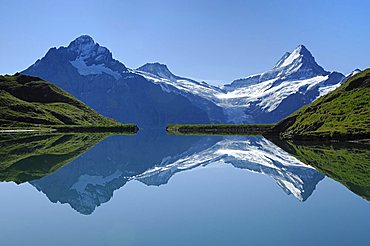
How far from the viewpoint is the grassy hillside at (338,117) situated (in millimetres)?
96975

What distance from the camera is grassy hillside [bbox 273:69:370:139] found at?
96975mm

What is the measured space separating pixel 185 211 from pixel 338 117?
9862cm

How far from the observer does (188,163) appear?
56.8 meters

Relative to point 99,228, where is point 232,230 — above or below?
below

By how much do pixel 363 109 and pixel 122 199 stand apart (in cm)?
10071

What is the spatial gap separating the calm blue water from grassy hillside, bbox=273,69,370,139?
203ft

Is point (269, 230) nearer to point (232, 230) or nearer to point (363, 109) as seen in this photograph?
point (232, 230)

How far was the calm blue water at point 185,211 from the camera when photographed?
1786 centimetres

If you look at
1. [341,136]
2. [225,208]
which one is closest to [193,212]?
[225,208]

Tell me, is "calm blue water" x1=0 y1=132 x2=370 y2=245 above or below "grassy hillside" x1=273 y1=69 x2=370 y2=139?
below

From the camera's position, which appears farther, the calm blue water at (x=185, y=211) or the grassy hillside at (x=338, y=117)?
the grassy hillside at (x=338, y=117)

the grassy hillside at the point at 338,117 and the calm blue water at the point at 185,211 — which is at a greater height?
the grassy hillside at the point at 338,117

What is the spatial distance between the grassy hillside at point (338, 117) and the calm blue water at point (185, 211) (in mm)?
61769

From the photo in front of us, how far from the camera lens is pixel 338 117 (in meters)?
111
